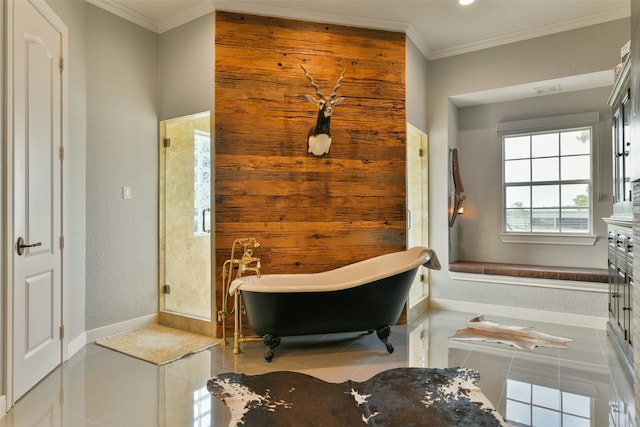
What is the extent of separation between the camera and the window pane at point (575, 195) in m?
4.37

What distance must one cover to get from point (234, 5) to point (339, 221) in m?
2.22

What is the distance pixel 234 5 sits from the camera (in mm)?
3439

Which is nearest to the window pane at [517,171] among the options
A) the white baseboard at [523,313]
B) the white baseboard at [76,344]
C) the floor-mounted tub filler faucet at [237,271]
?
the white baseboard at [523,313]

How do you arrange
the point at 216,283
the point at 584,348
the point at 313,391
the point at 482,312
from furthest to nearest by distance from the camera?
the point at 482,312 < the point at 216,283 < the point at 584,348 < the point at 313,391

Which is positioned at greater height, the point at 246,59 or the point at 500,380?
the point at 246,59

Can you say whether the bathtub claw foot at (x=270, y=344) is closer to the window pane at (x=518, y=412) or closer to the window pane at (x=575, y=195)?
the window pane at (x=518, y=412)

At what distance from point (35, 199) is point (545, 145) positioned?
515 centimetres

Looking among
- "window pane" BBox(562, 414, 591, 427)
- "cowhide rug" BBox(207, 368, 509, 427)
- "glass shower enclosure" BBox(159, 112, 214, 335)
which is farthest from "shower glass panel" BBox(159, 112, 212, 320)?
"window pane" BBox(562, 414, 591, 427)

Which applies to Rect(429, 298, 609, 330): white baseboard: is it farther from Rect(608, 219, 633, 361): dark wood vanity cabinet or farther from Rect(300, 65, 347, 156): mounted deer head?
Rect(300, 65, 347, 156): mounted deer head

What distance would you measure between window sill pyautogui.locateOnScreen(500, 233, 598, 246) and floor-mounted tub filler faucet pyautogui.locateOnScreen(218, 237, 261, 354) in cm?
323

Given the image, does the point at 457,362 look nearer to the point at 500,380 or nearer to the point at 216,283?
the point at 500,380

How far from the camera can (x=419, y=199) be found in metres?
4.59

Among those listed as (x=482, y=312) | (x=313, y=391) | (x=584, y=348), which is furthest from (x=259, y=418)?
(x=482, y=312)

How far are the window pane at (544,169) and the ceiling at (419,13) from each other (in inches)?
57.5
